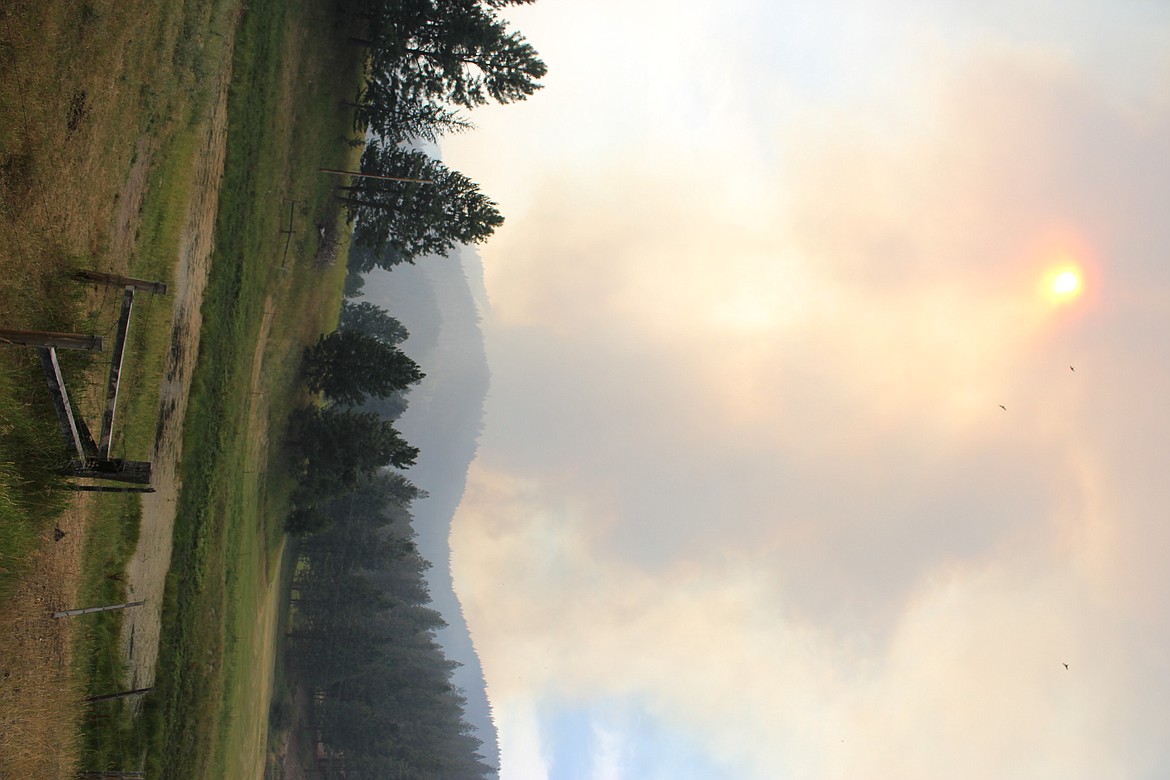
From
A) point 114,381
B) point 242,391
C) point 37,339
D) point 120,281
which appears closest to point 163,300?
point 120,281

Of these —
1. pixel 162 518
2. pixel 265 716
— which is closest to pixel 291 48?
pixel 162 518

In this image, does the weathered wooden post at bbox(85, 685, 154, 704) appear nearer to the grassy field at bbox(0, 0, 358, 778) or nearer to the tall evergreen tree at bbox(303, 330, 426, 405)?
the grassy field at bbox(0, 0, 358, 778)

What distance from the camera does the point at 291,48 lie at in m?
34.9

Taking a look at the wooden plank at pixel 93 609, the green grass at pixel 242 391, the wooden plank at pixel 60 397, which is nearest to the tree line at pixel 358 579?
the green grass at pixel 242 391

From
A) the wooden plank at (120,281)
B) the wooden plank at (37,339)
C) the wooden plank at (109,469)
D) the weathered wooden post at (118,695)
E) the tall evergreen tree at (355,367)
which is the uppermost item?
the tall evergreen tree at (355,367)

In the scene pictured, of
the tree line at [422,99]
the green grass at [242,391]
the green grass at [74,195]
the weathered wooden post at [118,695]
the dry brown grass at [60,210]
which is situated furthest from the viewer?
the tree line at [422,99]

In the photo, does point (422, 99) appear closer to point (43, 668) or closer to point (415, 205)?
point (415, 205)

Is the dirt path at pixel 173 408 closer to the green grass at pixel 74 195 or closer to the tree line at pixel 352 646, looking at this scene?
the green grass at pixel 74 195

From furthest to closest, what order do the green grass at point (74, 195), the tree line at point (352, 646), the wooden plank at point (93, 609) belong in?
the tree line at point (352, 646)
the wooden plank at point (93, 609)
the green grass at point (74, 195)

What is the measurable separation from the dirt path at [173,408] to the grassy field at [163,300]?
63cm

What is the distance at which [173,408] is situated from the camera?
1031 inches

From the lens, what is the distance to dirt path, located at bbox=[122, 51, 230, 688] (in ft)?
78.6

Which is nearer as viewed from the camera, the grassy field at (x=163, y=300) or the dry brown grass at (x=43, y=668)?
the dry brown grass at (x=43, y=668)

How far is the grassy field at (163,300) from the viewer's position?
1727 centimetres
